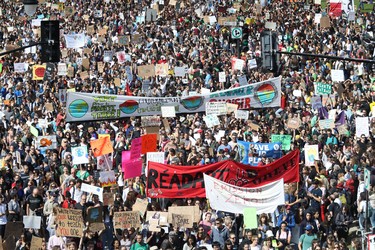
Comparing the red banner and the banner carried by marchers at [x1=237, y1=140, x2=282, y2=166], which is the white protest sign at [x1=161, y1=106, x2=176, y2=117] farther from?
the red banner

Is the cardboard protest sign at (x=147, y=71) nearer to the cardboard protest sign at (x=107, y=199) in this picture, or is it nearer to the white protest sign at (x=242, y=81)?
the white protest sign at (x=242, y=81)

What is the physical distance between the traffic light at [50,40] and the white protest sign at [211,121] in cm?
623

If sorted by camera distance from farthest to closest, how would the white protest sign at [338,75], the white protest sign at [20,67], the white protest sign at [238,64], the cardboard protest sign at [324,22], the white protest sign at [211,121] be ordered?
the cardboard protest sign at [324,22], the white protest sign at [20,67], the white protest sign at [238,64], the white protest sign at [338,75], the white protest sign at [211,121]

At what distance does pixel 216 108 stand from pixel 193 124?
670 millimetres

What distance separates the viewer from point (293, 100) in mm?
29609

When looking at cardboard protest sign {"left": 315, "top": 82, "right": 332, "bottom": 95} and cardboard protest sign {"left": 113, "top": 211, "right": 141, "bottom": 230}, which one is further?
cardboard protest sign {"left": 315, "top": 82, "right": 332, "bottom": 95}

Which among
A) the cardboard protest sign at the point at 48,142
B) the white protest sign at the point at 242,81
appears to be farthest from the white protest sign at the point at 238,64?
the cardboard protest sign at the point at 48,142

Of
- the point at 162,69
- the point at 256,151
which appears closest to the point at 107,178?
the point at 256,151

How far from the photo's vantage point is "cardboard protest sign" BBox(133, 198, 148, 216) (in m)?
21.2

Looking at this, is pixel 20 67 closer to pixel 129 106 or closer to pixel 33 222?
pixel 129 106

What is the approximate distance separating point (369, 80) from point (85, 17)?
13543 mm

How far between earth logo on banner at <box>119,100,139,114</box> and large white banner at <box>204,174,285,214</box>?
758 centimetres

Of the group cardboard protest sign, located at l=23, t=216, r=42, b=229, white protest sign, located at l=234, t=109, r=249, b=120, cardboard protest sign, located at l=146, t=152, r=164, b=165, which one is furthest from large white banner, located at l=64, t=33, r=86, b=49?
cardboard protest sign, located at l=23, t=216, r=42, b=229

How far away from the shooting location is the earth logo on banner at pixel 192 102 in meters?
29.0
